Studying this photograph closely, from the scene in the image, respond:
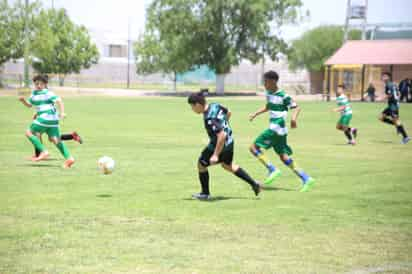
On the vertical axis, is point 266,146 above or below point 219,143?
below

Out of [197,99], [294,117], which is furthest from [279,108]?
[197,99]

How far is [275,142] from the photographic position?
12.3 m

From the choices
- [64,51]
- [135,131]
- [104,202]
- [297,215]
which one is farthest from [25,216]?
[64,51]

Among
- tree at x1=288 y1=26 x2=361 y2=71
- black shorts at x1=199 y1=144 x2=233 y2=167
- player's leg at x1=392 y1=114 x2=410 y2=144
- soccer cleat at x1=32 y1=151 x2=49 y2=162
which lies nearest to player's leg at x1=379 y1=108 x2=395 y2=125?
player's leg at x1=392 y1=114 x2=410 y2=144

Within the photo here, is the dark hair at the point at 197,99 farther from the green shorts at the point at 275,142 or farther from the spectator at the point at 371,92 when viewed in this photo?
the spectator at the point at 371,92

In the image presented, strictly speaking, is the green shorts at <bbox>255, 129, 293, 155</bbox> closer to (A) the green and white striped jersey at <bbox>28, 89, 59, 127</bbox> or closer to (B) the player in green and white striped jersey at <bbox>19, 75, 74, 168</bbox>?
(B) the player in green and white striped jersey at <bbox>19, 75, 74, 168</bbox>

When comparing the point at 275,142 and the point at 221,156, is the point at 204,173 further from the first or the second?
the point at 275,142

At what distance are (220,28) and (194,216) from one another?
63.5m

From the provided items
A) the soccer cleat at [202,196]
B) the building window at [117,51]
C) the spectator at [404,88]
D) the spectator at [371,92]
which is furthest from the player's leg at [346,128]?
the building window at [117,51]

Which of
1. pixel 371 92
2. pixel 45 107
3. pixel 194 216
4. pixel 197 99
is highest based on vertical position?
pixel 197 99

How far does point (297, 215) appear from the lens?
374 inches

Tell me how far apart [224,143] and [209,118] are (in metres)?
0.46

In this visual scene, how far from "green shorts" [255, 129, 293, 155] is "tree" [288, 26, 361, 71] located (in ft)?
232

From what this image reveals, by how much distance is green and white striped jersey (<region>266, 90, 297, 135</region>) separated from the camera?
1233 cm
